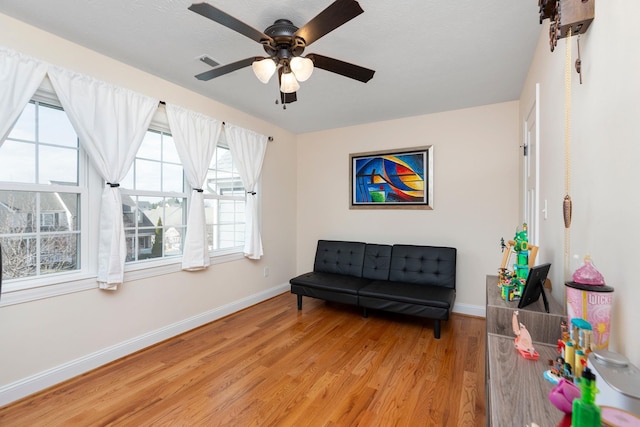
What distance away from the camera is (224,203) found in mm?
3625

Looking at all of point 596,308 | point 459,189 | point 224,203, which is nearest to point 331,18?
point 596,308

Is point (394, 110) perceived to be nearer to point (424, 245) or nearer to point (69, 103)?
point (424, 245)

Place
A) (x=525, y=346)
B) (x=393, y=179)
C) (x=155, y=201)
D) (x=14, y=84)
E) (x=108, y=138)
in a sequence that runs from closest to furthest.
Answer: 1. (x=525, y=346)
2. (x=14, y=84)
3. (x=108, y=138)
4. (x=155, y=201)
5. (x=393, y=179)

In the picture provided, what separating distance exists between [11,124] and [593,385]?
9.81ft

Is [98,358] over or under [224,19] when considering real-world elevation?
under

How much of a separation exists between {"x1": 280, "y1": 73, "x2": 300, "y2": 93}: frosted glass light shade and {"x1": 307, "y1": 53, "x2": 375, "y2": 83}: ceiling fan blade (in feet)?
0.56

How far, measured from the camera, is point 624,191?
92cm

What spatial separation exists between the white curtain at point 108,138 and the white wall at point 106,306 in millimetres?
139

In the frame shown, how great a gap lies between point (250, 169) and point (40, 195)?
204 cm

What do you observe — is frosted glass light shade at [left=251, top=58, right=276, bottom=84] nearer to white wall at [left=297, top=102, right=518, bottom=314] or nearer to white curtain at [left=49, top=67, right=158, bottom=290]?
white curtain at [left=49, top=67, right=158, bottom=290]

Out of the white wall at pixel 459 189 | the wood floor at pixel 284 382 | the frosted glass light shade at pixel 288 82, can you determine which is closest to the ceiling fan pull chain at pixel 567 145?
the wood floor at pixel 284 382

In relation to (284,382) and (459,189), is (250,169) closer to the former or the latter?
(284,382)

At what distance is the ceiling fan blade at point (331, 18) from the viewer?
4.48 feet

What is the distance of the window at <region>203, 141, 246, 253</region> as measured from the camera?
11.3ft
